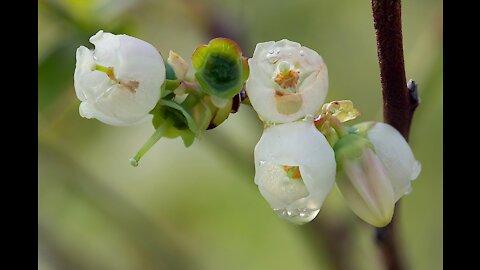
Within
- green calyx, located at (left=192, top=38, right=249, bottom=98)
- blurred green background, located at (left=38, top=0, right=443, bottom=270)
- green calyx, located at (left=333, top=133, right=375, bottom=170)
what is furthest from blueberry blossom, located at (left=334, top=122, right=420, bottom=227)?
blurred green background, located at (left=38, top=0, right=443, bottom=270)

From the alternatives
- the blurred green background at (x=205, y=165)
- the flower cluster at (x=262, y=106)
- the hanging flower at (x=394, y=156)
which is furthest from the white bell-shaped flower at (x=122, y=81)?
the blurred green background at (x=205, y=165)

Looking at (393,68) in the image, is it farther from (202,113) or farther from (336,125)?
(202,113)

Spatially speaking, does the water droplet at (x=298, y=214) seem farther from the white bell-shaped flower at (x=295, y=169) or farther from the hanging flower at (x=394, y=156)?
the hanging flower at (x=394, y=156)

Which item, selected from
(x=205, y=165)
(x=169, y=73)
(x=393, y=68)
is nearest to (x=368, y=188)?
(x=393, y=68)

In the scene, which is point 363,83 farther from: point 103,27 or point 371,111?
point 103,27

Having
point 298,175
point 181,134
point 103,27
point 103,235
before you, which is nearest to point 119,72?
point 181,134

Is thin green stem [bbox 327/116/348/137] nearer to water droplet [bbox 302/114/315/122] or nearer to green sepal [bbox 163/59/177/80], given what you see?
water droplet [bbox 302/114/315/122]
